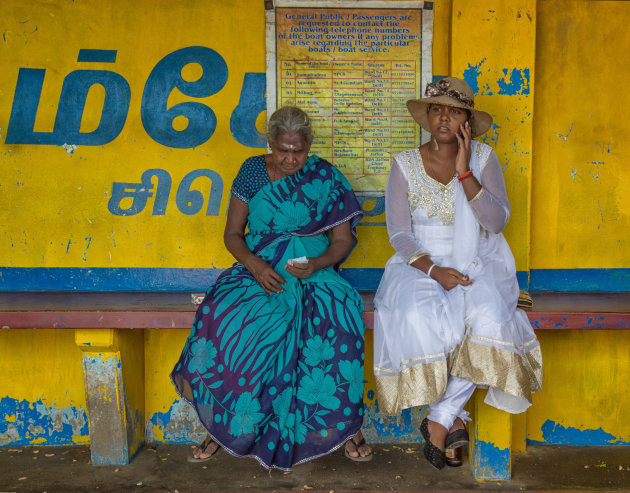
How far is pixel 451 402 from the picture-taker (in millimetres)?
3096

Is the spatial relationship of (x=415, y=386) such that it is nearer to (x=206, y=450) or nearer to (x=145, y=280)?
(x=206, y=450)

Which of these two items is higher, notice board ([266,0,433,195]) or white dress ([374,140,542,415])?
notice board ([266,0,433,195])

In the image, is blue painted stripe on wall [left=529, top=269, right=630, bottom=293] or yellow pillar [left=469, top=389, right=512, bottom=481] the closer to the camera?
yellow pillar [left=469, top=389, right=512, bottom=481]

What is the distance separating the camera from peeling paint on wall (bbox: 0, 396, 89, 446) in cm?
393

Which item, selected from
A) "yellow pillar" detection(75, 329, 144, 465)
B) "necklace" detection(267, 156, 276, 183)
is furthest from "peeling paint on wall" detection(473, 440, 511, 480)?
"yellow pillar" detection(75, 329, 144, 465)

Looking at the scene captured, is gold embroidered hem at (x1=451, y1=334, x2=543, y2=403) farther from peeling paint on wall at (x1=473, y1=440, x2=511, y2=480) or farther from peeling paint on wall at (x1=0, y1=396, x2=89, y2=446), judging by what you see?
peeling paint on wall at (x1=0, y1=396, x2=89, y2=446)

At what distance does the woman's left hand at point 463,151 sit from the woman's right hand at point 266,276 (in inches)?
42.5

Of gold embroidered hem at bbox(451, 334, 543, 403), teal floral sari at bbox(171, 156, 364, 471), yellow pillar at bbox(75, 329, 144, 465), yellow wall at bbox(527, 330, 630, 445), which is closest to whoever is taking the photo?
gold embroidered hem at bbox(451, 334, 543, 403)

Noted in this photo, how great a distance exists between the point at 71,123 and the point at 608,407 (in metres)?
3.74

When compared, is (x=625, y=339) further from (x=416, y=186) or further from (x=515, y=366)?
(x=416, y=186)

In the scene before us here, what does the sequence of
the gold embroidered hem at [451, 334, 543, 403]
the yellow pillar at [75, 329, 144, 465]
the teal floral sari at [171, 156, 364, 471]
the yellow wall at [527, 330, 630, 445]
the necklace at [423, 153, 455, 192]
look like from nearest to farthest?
the gold embroidered hem at [451, 334, 543, 403] < the teal floral sari at [171, 156, 364, 471] < the necklace at [423, 153, 455, 192] < the yellow pillar at [75, 329, 144, 465] < the yellow wall at [527, 330, 630, 445]

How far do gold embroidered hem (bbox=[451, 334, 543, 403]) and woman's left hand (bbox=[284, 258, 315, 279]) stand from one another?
865 mm

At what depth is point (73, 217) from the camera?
3.98 meters

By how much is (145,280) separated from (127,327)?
652 mm
